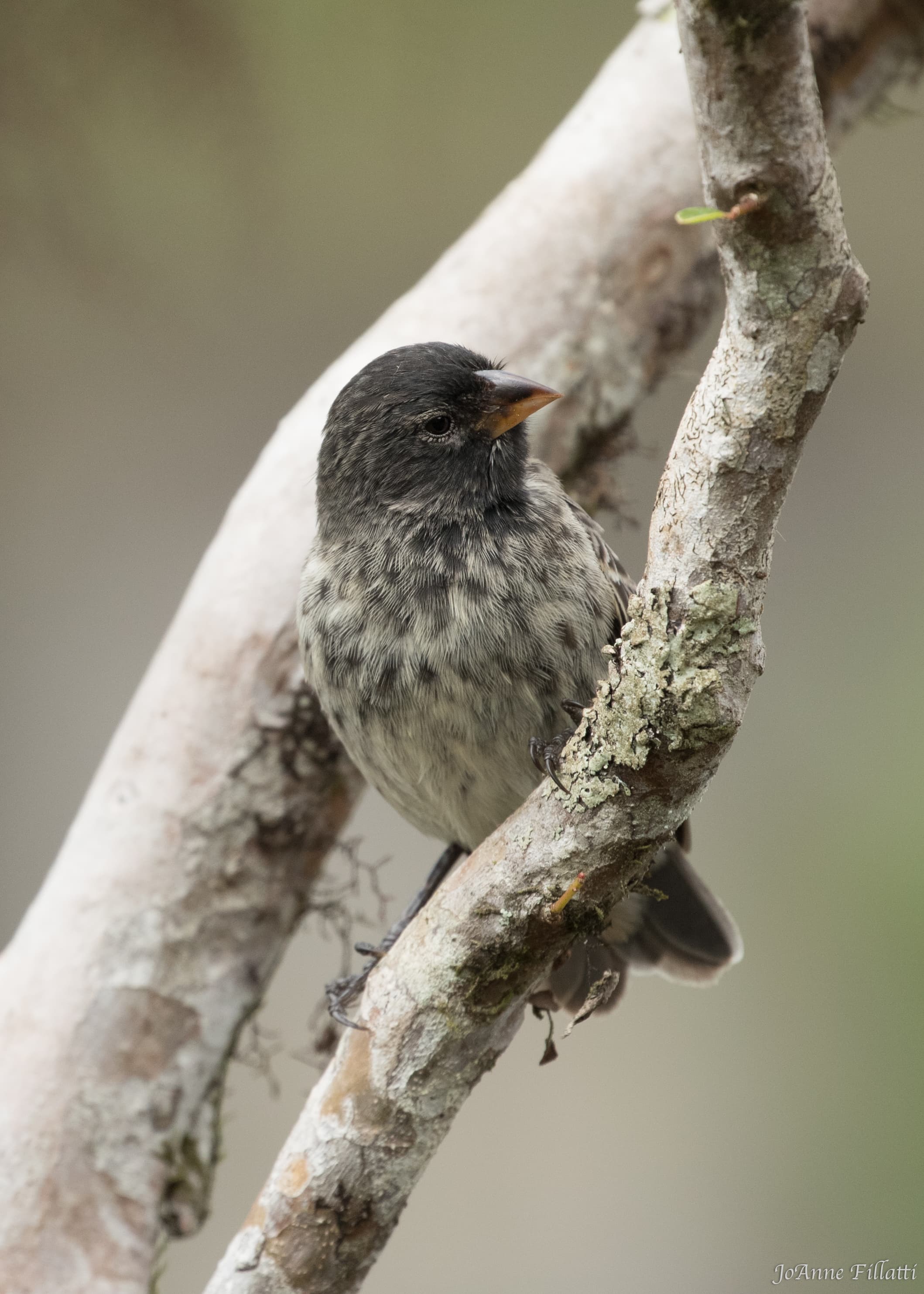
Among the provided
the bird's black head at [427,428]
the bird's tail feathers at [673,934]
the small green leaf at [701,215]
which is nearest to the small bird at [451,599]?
the bird's black head at [427,428]

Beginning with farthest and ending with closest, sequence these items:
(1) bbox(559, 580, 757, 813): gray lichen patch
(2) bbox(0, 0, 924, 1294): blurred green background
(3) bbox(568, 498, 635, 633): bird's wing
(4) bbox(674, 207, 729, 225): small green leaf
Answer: (2) bbox(0, 0, 924, 1294): blurred green background, (3) bbox(568, 498, 635, 633): bird's wing, (1) bbox(559, 580, 757, 813): gray lichen patch, (4) bbox(674, 207, 729, 225): small green leaf

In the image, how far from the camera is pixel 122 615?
20.5 feet

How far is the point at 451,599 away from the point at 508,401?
0.59 m

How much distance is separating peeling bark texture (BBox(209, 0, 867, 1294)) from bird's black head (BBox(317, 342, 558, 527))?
39.5 inches

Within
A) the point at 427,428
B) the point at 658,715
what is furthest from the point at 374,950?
the point at 658,715

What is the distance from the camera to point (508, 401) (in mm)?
2977

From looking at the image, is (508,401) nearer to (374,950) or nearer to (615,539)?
(374,950)

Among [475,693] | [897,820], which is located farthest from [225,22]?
[897,820]

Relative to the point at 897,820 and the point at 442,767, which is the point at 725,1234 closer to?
the point at 897,820

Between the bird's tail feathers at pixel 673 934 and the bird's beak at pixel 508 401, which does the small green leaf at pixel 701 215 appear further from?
the bird's tail feathers at pixel 673 934

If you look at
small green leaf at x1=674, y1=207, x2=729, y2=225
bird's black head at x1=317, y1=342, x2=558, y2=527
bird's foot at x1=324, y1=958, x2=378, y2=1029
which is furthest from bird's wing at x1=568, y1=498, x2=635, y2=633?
small green leaf at x1=674, y1=207, x2=729, y2=225

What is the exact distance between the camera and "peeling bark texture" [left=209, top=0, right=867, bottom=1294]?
1.54 metres

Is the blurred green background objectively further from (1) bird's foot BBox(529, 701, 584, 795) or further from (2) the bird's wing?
(1) bird's foot BBox(529, 701, 584, 795)

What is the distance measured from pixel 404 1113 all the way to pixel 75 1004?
1.32 metres
